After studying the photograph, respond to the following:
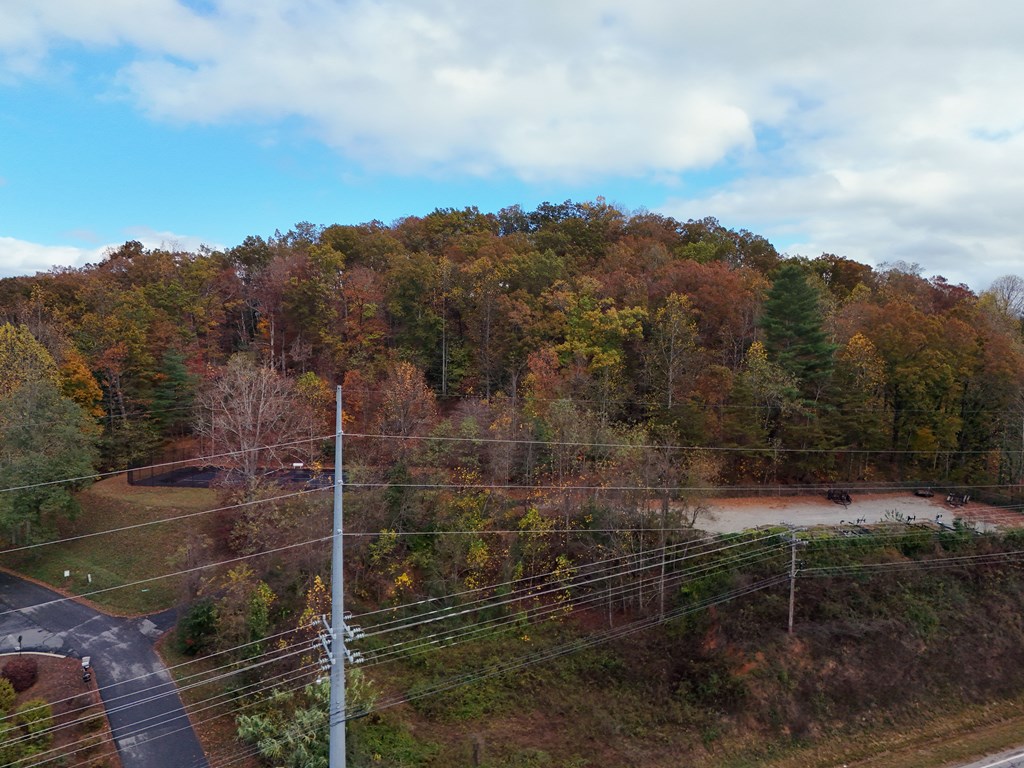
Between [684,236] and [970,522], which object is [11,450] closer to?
[970,522]

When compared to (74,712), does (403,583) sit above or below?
above

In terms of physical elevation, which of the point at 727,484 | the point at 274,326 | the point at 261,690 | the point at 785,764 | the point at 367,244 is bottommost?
the point at 785,764

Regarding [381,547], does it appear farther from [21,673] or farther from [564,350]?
[564,350]

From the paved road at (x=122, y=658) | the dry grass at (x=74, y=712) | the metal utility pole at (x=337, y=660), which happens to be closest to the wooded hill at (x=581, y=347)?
the paved road at (x=122, y=658)

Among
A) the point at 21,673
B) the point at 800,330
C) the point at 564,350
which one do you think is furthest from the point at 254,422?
the point at 800,330

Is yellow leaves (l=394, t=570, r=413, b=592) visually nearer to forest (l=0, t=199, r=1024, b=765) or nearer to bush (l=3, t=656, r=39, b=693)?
forest (l=0, t=199, r=1024, b=765)

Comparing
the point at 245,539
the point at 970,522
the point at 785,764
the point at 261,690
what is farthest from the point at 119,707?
the point at 970,522

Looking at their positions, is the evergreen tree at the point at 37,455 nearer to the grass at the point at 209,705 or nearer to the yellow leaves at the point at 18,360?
the yellow leaves at the point at 18,360
